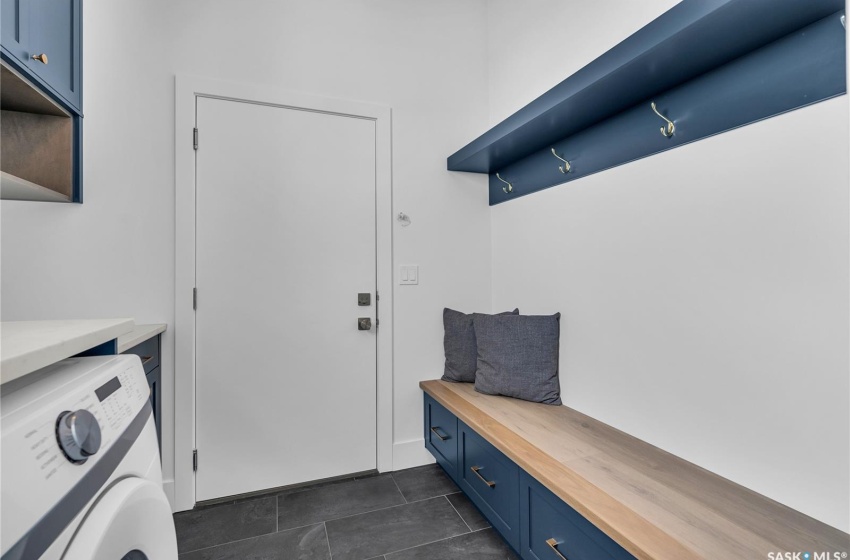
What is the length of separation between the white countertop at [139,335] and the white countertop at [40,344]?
1.65 feet

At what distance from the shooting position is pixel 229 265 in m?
2.02

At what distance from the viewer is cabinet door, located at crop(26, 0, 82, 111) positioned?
1362 millimetres

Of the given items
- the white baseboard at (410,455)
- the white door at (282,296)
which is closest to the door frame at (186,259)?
the white door at (282,296)

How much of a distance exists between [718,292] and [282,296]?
6.13 feet

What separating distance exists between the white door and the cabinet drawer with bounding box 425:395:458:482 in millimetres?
319

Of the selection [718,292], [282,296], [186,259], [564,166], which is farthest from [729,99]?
[186,259]

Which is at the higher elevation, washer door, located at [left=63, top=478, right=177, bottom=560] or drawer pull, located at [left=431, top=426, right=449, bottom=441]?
washer door, located at [left=63, top=478, right=177, bottom=560]

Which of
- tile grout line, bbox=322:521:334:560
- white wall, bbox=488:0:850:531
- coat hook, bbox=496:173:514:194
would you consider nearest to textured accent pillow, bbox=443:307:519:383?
white wall, bbox=488:0:850:531

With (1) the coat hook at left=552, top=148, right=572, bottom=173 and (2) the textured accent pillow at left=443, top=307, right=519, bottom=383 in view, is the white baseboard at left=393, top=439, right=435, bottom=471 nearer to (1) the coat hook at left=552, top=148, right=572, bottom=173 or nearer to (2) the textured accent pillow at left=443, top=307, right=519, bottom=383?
(2) the textured accent pillow at left=443, top=307, right=519, bottom=383

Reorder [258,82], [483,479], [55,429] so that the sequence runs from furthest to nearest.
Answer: [258,82], [483,479], [55,429]

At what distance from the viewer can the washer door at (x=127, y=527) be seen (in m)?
0.48

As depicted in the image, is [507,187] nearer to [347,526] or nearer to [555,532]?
[555,532]

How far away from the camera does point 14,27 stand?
1251mm

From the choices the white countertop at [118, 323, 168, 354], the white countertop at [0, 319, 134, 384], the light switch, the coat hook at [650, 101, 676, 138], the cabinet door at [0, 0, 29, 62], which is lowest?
the white countertop at [118, 323, 168, 354]
